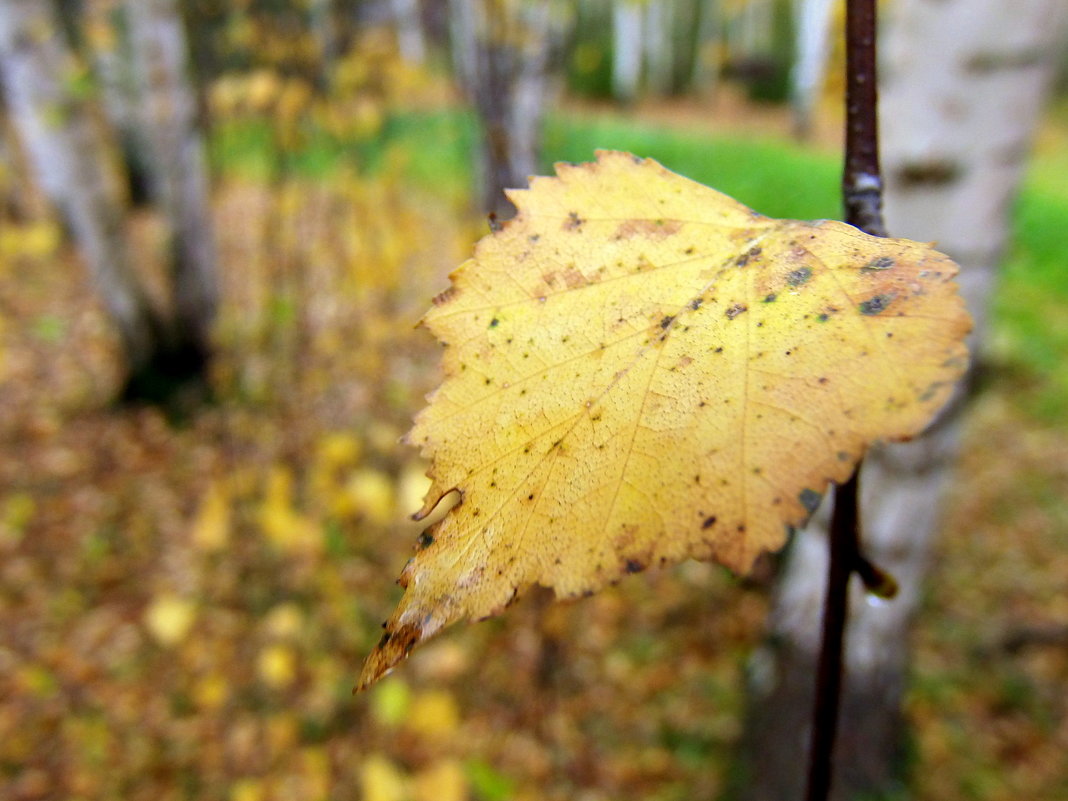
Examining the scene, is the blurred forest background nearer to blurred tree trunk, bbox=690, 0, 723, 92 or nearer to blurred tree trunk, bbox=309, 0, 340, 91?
blurred tree trunk, bbox=309, 0, 340, 91

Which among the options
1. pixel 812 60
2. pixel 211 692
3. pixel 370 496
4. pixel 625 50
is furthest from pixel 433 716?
pixel 625 50

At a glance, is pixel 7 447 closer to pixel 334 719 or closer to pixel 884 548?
pixel 334 719

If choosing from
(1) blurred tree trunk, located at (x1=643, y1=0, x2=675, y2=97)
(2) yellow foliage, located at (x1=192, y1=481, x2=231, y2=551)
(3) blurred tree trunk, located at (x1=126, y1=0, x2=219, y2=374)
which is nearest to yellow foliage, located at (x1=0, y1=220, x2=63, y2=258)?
(3) blurred tree trunk, located at (x1=126, y1=0, x2=219, y2=374)

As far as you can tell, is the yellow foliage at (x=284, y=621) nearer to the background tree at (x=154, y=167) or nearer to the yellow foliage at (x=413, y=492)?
the yellow foliage at (x=413, y=492)

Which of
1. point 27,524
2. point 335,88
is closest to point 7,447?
point 27,524

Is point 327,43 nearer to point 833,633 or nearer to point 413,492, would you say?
point 413,492

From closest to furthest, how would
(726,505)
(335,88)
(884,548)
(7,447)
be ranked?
(726,505) < (884,548) < (335,88) < (7,447)

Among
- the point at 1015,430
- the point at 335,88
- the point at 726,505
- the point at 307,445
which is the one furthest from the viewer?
the point at 1015,430
